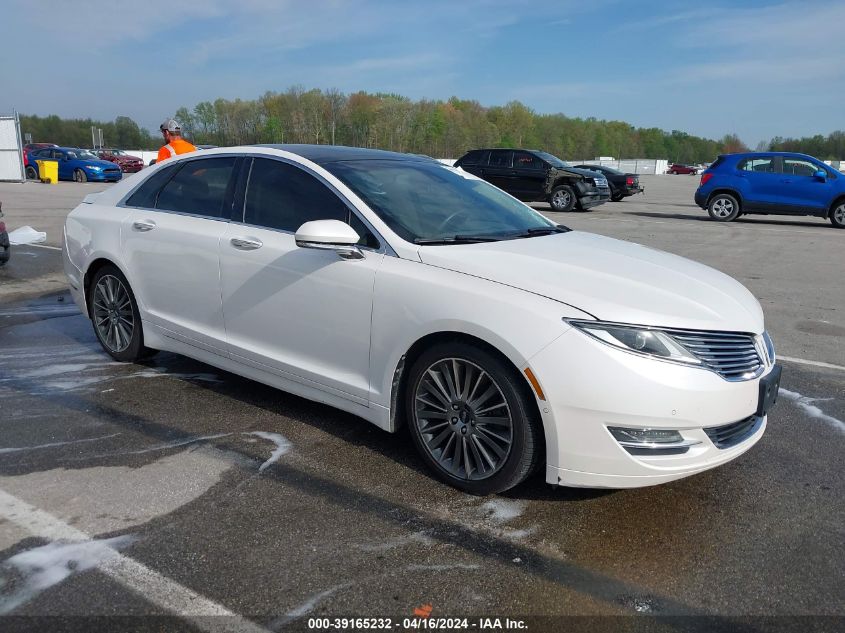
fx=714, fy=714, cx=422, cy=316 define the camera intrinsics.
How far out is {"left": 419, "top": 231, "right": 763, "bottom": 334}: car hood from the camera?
3.09 meters

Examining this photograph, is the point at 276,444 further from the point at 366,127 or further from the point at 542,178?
the point at 366,127

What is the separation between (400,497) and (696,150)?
6836 inches

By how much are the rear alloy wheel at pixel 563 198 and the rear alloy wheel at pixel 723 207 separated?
362 cm

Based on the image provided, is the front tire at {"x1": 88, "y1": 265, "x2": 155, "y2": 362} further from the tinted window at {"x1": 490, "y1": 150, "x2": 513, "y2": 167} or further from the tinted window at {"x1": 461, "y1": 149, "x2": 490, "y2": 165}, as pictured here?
the tinted window at {"x1": 461, "y1": 149, "x2": 490, "y2": 165}

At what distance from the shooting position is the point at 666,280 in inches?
137

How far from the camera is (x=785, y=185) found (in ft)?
55.2

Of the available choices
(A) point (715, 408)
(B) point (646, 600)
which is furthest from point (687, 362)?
(B) point (646, 600)

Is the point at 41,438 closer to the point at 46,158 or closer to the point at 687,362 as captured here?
the point at 687,362

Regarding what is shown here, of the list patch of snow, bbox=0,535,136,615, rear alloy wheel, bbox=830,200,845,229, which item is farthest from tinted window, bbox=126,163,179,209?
rear alloy wheel, bbox=830,200,845,229

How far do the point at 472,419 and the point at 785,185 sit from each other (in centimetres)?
1625

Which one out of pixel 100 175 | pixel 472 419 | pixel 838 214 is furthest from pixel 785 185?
pixel 100 175

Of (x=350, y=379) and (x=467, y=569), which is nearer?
(x=467, y=569)

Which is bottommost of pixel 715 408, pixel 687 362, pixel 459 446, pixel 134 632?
pixel 134 632

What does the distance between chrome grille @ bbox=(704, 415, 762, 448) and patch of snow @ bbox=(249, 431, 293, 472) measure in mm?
2116
